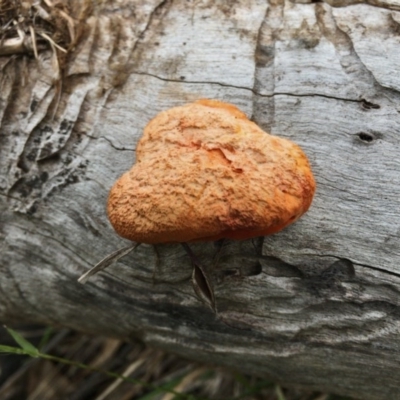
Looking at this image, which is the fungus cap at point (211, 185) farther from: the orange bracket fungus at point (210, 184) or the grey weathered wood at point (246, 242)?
the grey weathered wood at point (246, 242)

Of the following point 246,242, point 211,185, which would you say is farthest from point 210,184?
point 246,242

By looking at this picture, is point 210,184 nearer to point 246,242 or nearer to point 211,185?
point 211,185

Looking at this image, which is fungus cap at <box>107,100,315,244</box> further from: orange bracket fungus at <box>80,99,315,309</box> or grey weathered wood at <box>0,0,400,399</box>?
grey weathered wood at <box>0,0,400,399</box>

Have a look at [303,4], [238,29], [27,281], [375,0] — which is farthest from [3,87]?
[375,0]

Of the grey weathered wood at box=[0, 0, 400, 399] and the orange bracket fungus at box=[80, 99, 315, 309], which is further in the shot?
the grey weathered wood at box=[0, 0, 400, 399]

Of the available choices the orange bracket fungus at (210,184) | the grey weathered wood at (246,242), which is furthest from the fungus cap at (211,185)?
the grey weathered wood at (246,242)

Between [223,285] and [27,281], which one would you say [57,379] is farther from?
[223,285]

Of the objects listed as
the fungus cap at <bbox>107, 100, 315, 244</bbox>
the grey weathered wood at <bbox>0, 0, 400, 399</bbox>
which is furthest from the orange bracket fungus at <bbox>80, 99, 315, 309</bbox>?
the grey weathered wood at <bbox>0, 0, 400, 399</bbox>
